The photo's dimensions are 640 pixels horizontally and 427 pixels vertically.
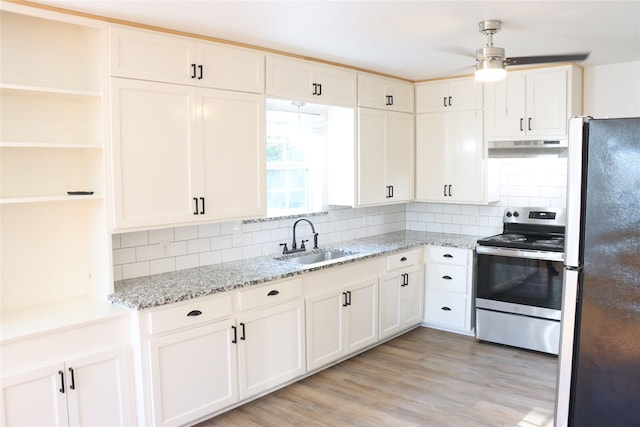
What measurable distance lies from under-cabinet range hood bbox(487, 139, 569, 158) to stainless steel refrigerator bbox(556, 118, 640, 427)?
105 inches

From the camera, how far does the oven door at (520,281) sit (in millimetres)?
4102

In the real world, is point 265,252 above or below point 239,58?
below

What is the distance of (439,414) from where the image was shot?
323 cm

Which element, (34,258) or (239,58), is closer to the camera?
(34,258)

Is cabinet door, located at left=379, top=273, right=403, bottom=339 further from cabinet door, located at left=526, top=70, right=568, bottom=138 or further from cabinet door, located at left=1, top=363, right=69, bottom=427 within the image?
cabinet door, located at left=1, top=363, right=69, bottom=427

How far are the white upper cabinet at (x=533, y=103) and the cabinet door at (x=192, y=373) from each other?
298cm

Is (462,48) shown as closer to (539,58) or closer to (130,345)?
(539,58)

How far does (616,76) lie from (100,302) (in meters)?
4.30

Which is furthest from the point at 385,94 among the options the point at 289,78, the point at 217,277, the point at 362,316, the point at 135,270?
the point at 135,270

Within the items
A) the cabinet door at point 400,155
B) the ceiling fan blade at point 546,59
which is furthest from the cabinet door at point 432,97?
the ceiling fan blade at point 546,59

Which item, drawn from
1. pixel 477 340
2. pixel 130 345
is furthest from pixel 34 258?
pixel 477 340

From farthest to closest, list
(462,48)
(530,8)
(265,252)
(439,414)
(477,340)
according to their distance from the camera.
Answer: (477,340) → (265,252) → (462,48) → (439,414) → (530,8)

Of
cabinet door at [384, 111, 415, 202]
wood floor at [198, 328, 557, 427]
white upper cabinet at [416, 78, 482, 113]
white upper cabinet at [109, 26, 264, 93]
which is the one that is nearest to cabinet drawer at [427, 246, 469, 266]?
cabinet door at [384, 111, 415, 202]

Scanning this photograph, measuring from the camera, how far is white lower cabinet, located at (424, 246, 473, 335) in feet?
15.2
